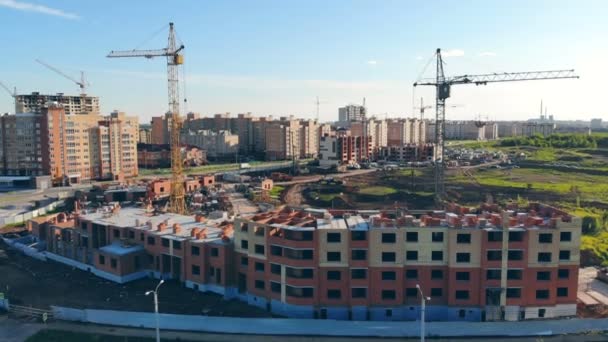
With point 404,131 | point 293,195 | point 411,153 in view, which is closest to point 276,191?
point 293,195

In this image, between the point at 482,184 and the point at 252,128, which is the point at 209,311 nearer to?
the point at 482,184

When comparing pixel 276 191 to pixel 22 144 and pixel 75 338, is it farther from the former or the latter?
pixel 75 338

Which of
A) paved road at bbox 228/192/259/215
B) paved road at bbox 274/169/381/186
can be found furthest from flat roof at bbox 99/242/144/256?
paved road at bbox 274/169/381/186

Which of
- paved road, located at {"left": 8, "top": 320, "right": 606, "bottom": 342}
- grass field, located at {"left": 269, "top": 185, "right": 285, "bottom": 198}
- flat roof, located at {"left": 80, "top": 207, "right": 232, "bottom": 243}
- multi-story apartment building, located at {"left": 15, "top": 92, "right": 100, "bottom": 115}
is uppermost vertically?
multi-story apartment building, located at {"left": 15, "top": 92, "right": 100, "bottom": 115}

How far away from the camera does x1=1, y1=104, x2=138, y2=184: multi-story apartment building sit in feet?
257

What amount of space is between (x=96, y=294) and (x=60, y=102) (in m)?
87.4

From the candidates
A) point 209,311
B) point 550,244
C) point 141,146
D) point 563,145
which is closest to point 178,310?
point 209,311

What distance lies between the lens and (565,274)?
27.5m

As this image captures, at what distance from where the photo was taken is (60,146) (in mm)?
79312

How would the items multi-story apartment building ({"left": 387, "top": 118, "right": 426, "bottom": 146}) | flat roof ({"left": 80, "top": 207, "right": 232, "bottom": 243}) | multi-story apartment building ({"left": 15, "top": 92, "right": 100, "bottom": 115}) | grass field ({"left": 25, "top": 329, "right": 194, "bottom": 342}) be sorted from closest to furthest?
grass field ({"left": 25, "top": 329, "right": 194, "bottom": 342})
flat roof ({"left": 80, "top": 207, "right": 232, "bottom": 243})
multi-story apartment building ({"left": 15, "top": 92, "right": 100, "bottom": 115})
multi-story apartment building ({"left": 387, "top": 118, "right": 426, "bottom": 146})

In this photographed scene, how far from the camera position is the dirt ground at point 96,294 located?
1168 inches

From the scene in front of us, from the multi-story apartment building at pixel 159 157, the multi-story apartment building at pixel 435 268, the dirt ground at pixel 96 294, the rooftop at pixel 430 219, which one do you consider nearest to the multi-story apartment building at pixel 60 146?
the multi-story apartment building at pixel 159 157

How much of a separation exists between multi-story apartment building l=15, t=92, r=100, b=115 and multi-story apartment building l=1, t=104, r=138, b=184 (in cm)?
2042

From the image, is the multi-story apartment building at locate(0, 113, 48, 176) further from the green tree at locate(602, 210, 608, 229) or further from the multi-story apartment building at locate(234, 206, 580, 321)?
the green tree at locate(602, 210, 608, 229)
